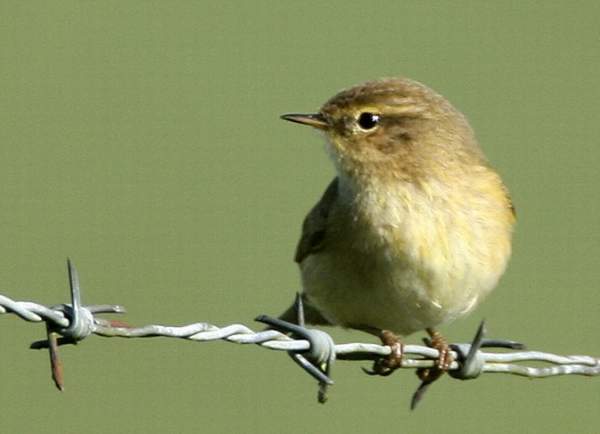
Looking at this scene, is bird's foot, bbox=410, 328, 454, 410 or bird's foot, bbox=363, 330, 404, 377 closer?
bird's foot, bbox=410, 328, 454, 410

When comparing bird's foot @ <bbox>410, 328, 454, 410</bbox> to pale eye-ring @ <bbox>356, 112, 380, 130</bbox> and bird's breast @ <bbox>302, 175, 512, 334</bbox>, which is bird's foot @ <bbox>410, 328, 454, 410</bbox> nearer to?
bird's breast @ <bbox>302, 175, 512, 334</bbox>

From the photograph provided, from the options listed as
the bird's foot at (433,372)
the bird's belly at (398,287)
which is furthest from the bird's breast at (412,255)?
the bird's foot at (433,372)

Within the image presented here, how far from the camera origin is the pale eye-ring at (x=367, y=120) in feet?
18.7

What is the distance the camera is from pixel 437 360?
469 centimetres

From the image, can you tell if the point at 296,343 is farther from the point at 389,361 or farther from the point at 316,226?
the point at 316,226

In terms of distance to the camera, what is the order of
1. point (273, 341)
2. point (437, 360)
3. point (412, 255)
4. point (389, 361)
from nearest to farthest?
point (273, 341) < point (437, 360) < point (389, 361) < point (412, 255)

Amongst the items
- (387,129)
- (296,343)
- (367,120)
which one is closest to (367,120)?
(367,120)

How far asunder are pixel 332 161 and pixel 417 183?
54 centimetres

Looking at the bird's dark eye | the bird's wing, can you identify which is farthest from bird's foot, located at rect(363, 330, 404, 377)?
the bird's dark eye

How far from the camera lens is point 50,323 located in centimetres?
296

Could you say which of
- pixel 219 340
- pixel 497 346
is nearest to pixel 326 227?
pixel 497 346

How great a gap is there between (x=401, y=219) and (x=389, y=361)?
776mm

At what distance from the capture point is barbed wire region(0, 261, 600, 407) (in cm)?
292

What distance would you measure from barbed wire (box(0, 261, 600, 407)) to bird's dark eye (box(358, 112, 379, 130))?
1.38 m
